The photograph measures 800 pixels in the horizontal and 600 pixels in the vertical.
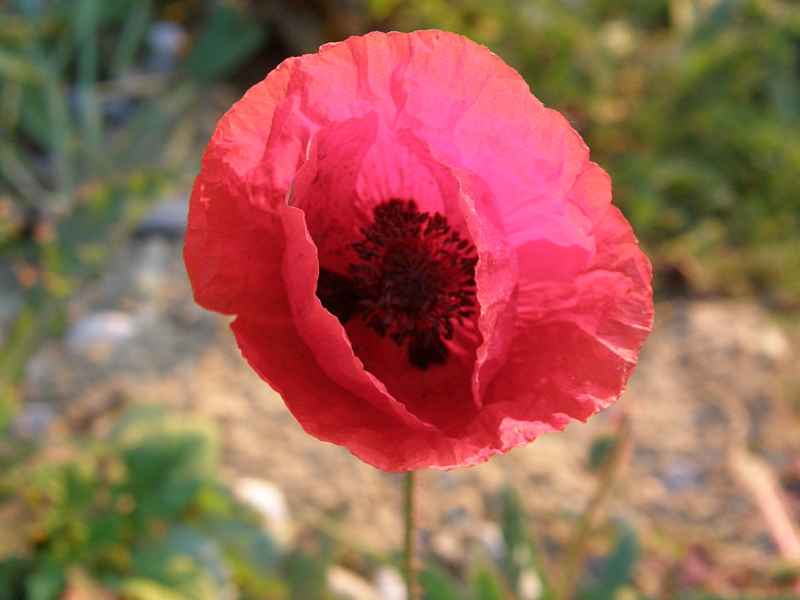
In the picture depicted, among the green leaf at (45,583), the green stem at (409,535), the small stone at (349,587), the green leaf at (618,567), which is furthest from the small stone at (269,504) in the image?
the green stem at (409,535)

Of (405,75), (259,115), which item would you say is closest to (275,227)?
(259,115)

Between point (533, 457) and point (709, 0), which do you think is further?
point (709, 0)

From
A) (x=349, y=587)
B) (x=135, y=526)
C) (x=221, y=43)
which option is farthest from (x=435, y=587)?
(x=221, y=43)

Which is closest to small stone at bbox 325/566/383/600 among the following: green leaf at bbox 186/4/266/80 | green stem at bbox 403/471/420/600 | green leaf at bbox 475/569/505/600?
green leaf at bbox 475/569/505/600

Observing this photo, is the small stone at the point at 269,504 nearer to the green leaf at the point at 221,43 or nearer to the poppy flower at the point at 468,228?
the poppy flower at the point at 468,228

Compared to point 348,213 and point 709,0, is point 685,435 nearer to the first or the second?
point 348,213

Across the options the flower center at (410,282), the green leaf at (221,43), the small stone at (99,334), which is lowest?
the small stone at (99,334)
